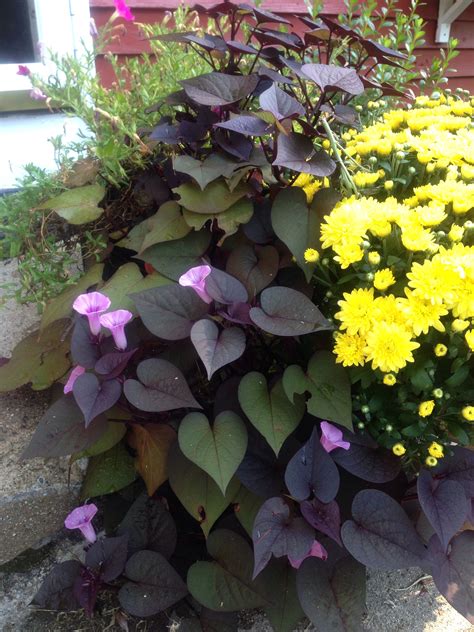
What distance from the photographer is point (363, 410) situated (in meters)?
1.13

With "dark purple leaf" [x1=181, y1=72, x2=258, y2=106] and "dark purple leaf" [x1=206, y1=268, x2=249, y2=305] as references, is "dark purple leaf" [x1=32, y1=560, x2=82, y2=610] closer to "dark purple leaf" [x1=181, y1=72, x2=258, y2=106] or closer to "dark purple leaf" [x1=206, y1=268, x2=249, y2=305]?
"dark purple leaf" [x1=206, y1=268, x2=249, y2=305]

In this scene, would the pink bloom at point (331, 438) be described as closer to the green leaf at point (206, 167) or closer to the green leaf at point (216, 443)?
the green leaf at point (216, 443)

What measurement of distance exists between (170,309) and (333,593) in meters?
0.62

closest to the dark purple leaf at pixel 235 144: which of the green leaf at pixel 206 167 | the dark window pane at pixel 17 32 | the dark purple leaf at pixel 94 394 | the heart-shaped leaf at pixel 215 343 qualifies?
the green leaf at pixel 206 167

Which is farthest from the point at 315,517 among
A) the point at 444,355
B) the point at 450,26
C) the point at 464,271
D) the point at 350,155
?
the point at 450,26

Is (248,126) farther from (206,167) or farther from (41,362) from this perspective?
(41,362)

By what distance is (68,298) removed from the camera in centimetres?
138

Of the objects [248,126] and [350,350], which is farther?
[248,126]

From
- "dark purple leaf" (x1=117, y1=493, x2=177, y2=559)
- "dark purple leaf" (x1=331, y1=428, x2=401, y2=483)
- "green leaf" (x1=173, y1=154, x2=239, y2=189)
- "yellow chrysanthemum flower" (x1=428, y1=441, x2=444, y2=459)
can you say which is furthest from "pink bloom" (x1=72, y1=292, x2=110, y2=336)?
"yellow chrysanthemum flower" (x1=428, y1=441, x2=444, y2=459)

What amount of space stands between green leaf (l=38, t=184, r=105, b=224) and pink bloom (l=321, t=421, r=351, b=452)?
77 cm

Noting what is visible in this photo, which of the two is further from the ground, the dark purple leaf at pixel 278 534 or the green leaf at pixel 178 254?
the green leaf at pixel 178 254

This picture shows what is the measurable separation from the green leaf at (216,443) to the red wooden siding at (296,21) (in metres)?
1.55

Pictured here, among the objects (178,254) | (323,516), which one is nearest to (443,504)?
(323,516)

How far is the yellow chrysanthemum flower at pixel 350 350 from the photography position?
107 centimetres
